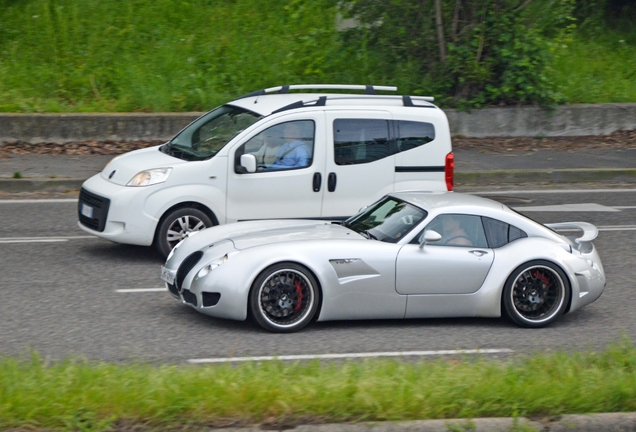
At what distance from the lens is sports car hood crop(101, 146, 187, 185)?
30.9 ft

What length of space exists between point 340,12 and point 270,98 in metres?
9.05

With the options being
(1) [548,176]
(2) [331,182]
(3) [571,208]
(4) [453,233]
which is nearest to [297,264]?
(4) [453,233]

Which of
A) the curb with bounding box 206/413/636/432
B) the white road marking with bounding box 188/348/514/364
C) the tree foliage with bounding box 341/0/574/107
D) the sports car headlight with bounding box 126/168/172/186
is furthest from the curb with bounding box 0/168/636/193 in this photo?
the curb with bounding box 206/413/636/432

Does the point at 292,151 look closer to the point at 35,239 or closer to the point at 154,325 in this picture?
the point at 154,325

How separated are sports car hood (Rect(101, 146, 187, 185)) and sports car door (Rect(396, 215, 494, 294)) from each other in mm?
3297

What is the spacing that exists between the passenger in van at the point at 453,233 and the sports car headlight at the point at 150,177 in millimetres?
3271

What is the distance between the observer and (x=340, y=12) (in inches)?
741

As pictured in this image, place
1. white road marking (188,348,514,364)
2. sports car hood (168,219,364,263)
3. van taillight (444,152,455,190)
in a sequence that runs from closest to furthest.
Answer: white road marking (188,348,514,364) → sports car hood (168,219,364,263) → van taillight (444,152,455,190)

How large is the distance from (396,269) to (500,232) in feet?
3.57

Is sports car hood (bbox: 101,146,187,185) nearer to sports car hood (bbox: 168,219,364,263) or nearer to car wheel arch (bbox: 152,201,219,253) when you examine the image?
car wheel arch (bbox: 152,201,219,253)

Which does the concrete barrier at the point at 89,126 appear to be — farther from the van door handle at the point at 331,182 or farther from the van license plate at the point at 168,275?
the van license plate at the point at 168,275

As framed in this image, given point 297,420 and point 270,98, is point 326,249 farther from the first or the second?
point 270,98

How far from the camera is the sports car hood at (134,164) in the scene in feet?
30.9

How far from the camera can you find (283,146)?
9.62m
